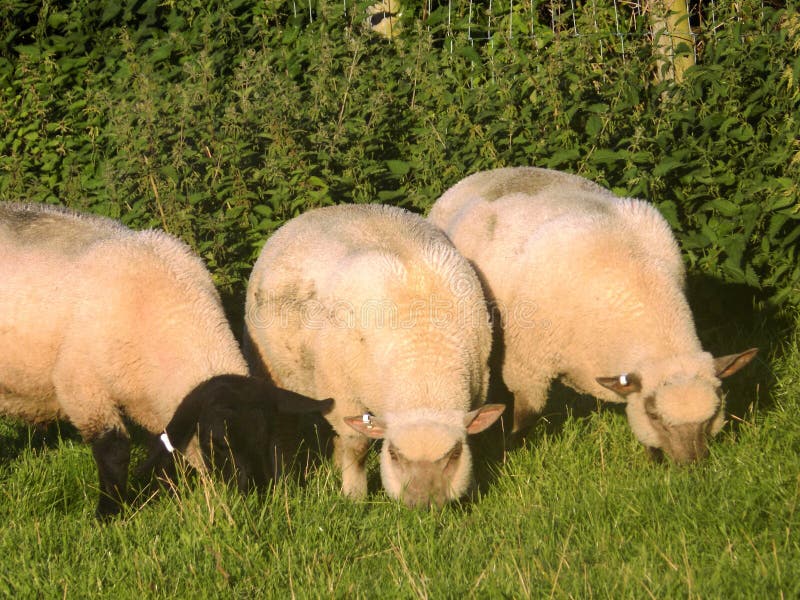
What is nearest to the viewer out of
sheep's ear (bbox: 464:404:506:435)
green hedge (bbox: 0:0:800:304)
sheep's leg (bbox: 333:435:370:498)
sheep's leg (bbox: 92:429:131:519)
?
sheep's ear (bbox: 464:404:506:435)

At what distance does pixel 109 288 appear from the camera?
5426 millimetres

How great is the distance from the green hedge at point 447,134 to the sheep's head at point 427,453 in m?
2.34

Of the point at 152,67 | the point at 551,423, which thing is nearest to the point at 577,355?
the point at 551,423

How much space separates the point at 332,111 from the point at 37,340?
278cm

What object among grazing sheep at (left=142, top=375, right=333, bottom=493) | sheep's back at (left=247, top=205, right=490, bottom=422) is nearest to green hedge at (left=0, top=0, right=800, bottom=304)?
sheep's back at (left=247, top=205, right=490, bottom=422)

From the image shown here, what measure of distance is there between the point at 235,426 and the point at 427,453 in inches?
35.2

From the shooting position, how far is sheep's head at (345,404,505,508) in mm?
4883

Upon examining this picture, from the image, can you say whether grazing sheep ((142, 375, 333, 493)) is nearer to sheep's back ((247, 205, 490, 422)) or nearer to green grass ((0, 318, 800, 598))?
green grass ((0, 318, 800, 598))

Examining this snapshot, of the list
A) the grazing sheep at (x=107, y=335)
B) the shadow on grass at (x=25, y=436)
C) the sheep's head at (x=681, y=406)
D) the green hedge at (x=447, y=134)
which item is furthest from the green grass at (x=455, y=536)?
the green hedge at (x=447, y=134)

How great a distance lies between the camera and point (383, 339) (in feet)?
17.3

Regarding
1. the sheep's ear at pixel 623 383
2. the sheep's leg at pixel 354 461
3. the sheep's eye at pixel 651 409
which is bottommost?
the sheep's leg at pixel 354 461

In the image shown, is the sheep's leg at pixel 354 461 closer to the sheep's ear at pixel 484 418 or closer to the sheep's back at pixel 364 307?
the sheep's back at pixel 364 307

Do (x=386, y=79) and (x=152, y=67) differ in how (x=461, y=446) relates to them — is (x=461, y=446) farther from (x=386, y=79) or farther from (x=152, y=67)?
(x=152, y=67)

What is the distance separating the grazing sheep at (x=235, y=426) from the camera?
15.8ft
